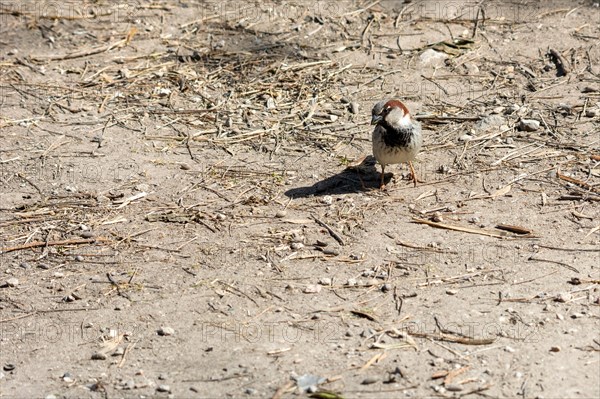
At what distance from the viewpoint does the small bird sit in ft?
21.6

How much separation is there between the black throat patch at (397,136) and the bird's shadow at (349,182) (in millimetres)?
402

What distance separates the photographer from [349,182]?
6859 mm

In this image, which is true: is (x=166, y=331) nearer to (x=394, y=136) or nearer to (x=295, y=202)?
(x=295, y=202)

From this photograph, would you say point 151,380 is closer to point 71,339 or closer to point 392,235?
point 71,339

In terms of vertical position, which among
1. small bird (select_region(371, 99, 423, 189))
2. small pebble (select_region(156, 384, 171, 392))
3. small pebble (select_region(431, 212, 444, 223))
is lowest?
small pebble (select_region(156, 384, 171, 392))

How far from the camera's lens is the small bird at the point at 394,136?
6.57 meters

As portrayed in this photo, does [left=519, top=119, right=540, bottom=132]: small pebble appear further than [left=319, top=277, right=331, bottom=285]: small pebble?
Yes

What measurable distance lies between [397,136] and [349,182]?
0.54 meters

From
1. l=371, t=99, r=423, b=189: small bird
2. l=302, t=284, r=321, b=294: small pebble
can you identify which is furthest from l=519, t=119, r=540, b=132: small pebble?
l=302, t=284, r=321, b=294: small pebble

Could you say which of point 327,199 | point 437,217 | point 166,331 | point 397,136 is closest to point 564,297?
point 437,217

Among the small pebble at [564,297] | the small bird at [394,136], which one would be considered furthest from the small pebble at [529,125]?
the small pebble at [564,297]

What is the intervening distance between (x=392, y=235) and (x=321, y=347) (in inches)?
50.6

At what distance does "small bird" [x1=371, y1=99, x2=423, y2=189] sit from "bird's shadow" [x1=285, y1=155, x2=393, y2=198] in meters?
0.15

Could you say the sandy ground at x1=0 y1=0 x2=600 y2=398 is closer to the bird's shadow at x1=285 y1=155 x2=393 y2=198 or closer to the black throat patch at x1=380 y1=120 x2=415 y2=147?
the bird's shadow at x1=285 y1=155 x2=393 y2=198
